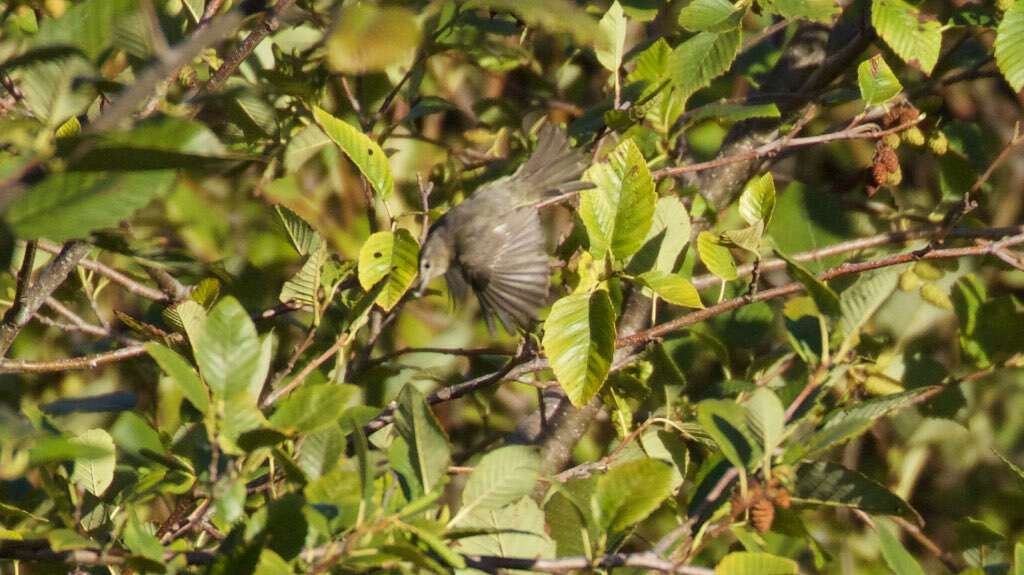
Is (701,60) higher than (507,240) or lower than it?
higher

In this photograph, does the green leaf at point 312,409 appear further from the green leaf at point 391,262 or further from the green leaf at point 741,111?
the green leaf at point 741,111

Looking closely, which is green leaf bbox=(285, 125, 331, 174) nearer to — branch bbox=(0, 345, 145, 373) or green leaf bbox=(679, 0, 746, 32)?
branch bbox=(0, 345, 145, 373)

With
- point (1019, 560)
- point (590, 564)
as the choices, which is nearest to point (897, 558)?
point (1019, 560)

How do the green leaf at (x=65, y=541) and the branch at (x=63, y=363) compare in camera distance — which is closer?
the green leaf at (x=65, y=541)

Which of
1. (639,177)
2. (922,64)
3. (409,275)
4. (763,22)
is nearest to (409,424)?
(409,275)

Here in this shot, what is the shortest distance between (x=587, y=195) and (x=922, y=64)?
0.57m

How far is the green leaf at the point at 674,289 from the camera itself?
1.36m

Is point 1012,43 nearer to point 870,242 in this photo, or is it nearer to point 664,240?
point 870,242

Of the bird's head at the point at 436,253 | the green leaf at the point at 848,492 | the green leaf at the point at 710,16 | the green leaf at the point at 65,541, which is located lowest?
the bird's head at the point at 436,253

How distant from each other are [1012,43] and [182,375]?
47.6 inches

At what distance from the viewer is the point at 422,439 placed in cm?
111

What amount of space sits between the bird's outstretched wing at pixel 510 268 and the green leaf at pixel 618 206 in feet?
0.92

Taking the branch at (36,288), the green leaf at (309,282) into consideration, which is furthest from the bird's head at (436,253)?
the branch at (36,288)

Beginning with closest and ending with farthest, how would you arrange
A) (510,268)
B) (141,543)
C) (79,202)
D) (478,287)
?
1. (79,202)
2. (141,543)
3. (510,268)
4. (478,287)
